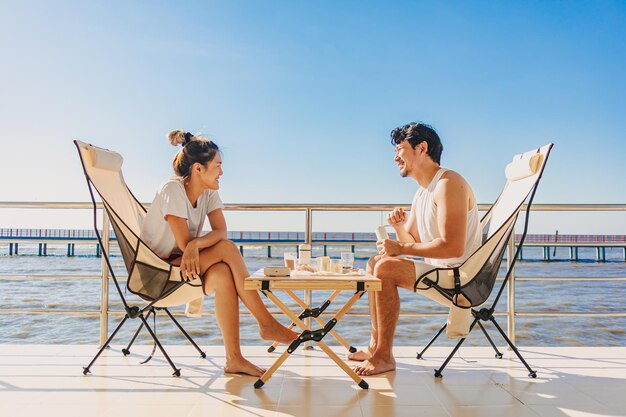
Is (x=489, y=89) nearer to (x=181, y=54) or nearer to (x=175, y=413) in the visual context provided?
(x=181, y=54)

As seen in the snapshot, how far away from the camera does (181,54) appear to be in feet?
42.5

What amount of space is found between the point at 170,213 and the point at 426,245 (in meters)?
1.25

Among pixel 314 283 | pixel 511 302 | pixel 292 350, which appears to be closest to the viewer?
→ pixel 314 283

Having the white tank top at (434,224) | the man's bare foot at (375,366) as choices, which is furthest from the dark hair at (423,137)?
the man's bare foot at (375,366)

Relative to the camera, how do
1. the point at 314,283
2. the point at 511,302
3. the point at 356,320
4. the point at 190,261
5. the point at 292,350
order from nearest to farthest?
1. the point at 314,283
2. the point at 292,350
3. the point at 190,261
4. the point at 511,302
5. the point at 356,320

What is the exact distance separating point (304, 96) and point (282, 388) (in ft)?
41.6

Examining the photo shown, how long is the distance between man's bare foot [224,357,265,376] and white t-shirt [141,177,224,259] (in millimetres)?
640

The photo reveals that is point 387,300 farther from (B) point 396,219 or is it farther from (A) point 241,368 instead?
(A) point 241,368

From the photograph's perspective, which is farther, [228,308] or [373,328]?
[373,328]

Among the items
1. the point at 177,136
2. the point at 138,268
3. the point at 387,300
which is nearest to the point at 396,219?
the point at 387,300

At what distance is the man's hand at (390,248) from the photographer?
2.52 metres

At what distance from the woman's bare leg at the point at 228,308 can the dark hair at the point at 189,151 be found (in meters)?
0.55

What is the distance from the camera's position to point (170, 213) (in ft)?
8.29

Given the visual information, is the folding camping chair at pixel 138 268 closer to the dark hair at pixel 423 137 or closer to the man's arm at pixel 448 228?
the man's arm at pixel 448 228
